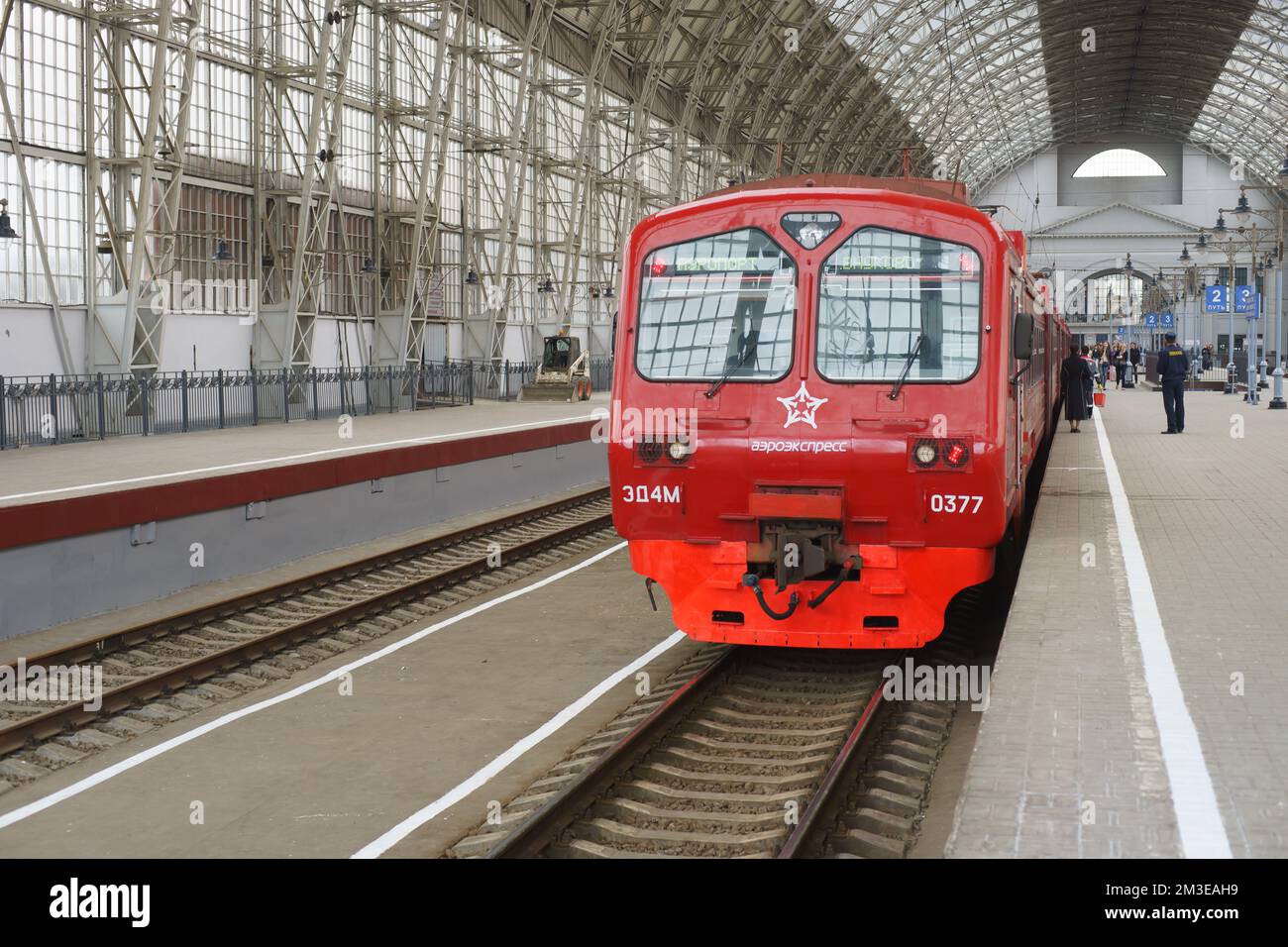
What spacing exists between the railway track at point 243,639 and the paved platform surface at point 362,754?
0.28m

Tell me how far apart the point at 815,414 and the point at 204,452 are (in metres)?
13.5

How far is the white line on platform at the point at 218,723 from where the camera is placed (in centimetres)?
819

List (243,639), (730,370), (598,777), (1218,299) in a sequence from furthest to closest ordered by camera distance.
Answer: (1218,299), (243,639), (730,370), (598,777)

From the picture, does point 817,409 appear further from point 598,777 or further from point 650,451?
point 598,777

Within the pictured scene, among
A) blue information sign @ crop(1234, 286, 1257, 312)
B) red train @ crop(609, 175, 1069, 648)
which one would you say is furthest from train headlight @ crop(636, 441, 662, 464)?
blue information sign @ crop(1234, 286, 1257, 312)

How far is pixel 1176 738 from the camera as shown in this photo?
20.7 feet

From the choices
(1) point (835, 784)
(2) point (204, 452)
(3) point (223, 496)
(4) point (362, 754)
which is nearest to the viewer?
(1) point (835, 784)

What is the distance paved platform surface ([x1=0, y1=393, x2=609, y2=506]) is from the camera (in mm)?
16062

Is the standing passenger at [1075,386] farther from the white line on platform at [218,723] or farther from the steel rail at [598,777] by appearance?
the steel rail at [598,777]

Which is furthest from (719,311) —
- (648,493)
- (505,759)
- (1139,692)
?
(1139,692)

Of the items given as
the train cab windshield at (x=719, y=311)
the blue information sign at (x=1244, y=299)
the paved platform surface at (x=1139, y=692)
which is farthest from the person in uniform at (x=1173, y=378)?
the train cab windshield at (x=719, y=311)

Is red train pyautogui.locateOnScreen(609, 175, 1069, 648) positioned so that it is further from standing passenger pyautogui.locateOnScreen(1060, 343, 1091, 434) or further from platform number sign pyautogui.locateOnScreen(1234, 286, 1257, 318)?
platform number sign pyautogui.locateOnScreen(1234, 286, 1257, 318)

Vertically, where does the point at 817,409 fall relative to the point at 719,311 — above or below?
below

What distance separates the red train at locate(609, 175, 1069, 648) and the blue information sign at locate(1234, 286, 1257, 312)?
30.4 metres
